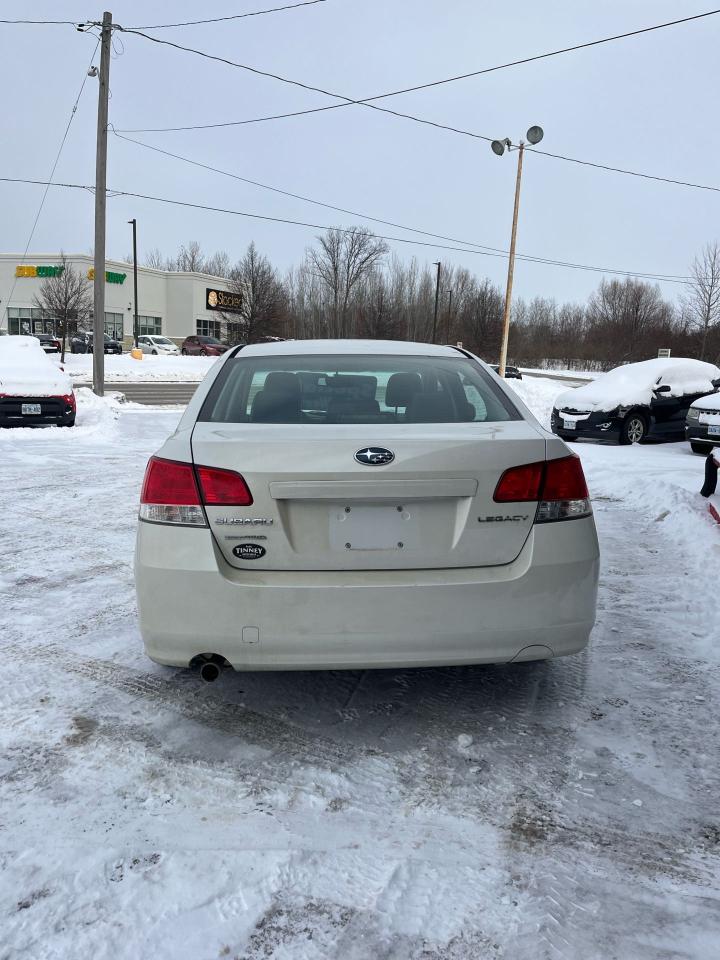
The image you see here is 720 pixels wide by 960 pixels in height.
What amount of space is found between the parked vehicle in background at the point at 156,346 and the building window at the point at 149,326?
727 inches

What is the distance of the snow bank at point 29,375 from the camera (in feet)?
41.3

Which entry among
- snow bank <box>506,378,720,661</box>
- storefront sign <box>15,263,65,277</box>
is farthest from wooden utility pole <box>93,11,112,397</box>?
storefront sign <box>15,263,65,277</box>

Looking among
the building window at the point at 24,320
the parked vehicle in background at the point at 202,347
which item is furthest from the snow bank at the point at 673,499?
the building window at the point at 24,320

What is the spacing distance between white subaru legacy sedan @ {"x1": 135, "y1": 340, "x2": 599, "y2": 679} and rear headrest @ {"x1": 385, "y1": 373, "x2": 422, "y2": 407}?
1.60ft

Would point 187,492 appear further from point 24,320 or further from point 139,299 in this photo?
point 139,299

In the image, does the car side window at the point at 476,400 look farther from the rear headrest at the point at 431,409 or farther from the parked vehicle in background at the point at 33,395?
the parked vehicle in background at the point at 33,395

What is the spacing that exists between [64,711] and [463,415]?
2054 mm

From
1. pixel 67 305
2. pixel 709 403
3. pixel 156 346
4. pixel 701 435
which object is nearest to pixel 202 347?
pixel 156 346

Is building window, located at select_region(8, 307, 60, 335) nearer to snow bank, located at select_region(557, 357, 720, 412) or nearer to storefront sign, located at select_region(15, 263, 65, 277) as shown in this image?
storefront sign, located at select_region(15, 263, 65, 277)

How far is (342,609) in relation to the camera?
2.63 m

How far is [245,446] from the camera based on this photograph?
8.75ft

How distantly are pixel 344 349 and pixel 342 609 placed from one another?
65.1 inches

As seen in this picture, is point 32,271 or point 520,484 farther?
point 32,271

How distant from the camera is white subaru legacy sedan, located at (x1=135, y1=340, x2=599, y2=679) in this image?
262 centimetres
